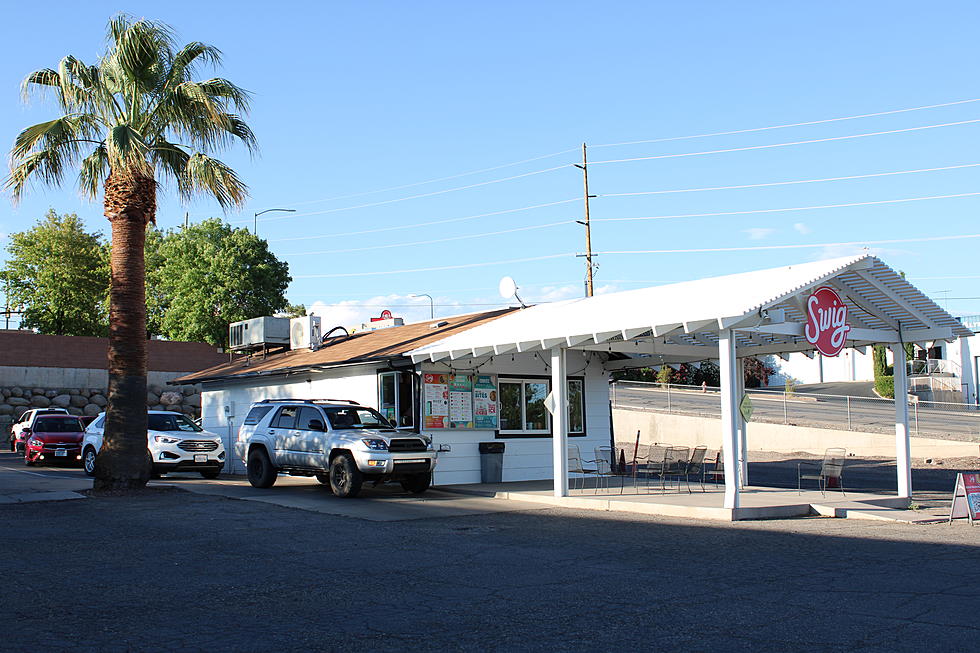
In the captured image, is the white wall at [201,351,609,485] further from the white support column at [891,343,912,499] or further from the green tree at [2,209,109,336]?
the green tree at [2,209,109,336]

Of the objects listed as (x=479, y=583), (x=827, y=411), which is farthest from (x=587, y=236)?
(x=479, y=583)

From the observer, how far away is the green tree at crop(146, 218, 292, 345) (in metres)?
47.1

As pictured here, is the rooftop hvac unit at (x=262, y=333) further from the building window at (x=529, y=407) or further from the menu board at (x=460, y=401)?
the building window at (x=529, y=407)

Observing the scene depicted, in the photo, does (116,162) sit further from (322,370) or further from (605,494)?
(605,494)

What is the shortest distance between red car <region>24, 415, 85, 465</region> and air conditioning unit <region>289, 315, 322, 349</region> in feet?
24.0

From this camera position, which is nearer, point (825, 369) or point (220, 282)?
point (220, 282)

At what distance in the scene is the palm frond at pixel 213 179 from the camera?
61.3 feet

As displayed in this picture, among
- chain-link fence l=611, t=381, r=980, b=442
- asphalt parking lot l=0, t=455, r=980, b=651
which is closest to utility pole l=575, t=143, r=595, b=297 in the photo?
chain-link fence l=611, t=381, r=980, b=442

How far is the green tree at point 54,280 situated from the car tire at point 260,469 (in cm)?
3548

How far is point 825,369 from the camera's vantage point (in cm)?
7356

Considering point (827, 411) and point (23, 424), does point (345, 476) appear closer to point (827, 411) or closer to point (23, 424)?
point (23, 424)

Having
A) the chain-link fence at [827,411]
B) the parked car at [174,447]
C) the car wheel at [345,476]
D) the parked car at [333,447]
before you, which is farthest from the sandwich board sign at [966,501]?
the chain-link fence at [827,411]

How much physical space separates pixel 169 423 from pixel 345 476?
7.60m

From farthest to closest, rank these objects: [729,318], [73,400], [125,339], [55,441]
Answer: [73,400], [55,441], [125,339], [729,318]
